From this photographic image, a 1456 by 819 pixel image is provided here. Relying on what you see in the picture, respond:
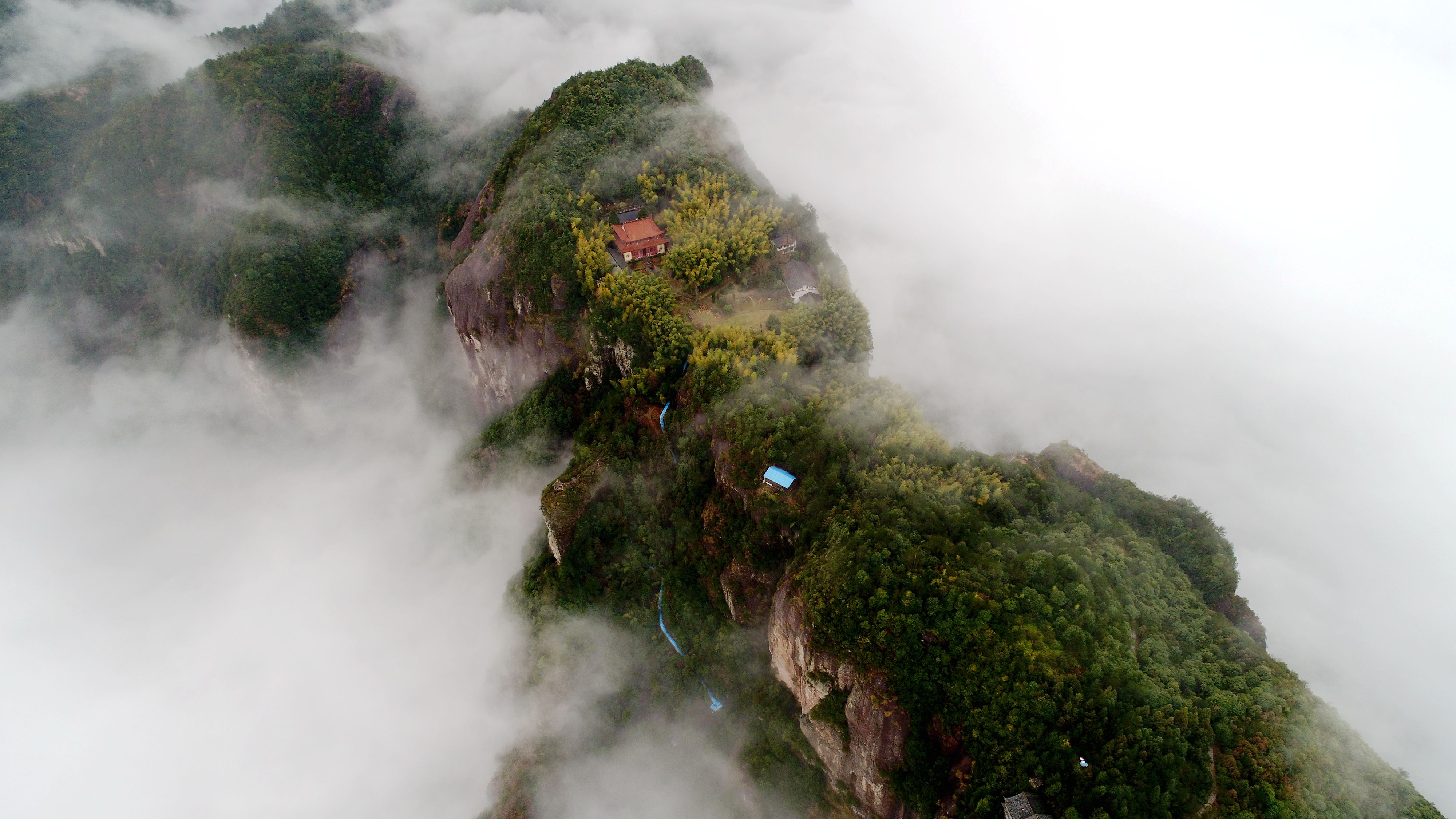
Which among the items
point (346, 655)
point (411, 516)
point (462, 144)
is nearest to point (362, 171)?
point (462, 144)

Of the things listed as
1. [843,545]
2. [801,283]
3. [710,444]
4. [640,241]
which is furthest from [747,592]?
[640,241]

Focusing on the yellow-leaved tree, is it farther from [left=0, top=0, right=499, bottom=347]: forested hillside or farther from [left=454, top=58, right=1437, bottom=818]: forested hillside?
[left=0, top=0, right=499, bottom=347]: forested hillside

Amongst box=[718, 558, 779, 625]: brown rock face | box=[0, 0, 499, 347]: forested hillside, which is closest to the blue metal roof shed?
box=[718, 558, 779, 625]: brown rock face

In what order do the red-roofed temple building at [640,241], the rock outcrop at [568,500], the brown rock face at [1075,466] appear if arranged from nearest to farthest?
the brown rock face at [1075,466], the rock outcrop at [568,500], the red-roofed temple building at [640,241]

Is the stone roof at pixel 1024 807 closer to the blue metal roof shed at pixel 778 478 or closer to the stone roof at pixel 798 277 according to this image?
the blue metal roof shed at pixel 778 478

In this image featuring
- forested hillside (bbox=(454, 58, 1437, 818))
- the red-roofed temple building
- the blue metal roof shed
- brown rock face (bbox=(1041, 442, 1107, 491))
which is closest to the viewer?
forested hillside (bbox=(454, 58, 1437, 818))

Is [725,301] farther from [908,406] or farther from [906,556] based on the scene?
[906,556]

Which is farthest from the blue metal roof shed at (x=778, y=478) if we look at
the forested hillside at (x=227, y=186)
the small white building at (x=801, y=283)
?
the forested hillside at (x=227, y=186)
